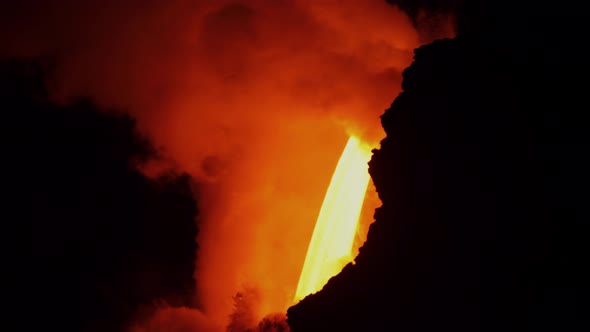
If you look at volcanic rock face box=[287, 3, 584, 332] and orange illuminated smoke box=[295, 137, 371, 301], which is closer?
volcanic rock face box=[287, 3, 584, 332]

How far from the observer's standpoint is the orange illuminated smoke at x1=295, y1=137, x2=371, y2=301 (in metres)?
10.4

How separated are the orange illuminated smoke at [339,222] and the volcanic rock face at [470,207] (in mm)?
3232

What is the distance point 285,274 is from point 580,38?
8.79m

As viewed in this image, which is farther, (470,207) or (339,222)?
(339,222)

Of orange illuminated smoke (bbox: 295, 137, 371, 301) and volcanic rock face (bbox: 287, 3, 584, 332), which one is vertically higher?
orange illuminated smoke (bbox: 295, 137, 371, 301)

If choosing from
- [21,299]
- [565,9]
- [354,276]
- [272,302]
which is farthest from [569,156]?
[21,299]

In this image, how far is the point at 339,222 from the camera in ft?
35.9

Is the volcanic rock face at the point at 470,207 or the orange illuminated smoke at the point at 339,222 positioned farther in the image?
the orange illuminated smoke at the point at 339,222

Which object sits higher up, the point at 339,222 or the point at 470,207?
the point at 339,222

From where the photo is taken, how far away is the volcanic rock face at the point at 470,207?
5680mm

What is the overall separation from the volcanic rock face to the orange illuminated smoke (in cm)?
323

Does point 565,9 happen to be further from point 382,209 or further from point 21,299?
point 21,299

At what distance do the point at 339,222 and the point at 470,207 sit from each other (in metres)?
4.91

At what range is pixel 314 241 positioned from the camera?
1164 centimetres
